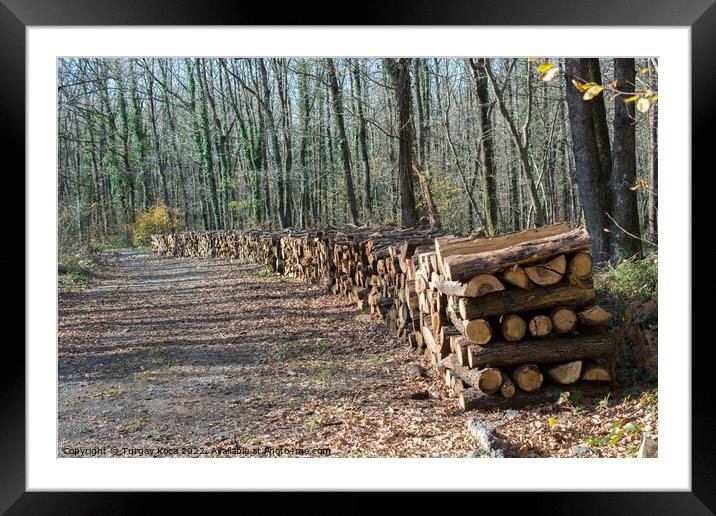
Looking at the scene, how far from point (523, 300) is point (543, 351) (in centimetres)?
41

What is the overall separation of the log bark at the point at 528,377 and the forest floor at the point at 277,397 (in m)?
0.17

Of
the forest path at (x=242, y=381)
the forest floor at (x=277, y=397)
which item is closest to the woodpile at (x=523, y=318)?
the forest floor at (x=277, y=397)

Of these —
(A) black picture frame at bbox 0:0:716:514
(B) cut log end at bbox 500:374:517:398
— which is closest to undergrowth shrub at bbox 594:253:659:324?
(B) cut log end at bbox 500:374:517:398

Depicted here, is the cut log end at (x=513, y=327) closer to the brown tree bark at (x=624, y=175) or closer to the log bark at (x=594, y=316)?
the log bark at (x=594, y=316)

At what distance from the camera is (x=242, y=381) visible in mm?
5531

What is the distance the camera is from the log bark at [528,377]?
166 inches

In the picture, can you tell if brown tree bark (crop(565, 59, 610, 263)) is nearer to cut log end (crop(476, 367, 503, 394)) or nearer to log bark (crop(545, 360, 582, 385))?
log bark (crop(545, 360, 582, 385))

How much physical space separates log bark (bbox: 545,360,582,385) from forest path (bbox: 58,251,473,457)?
0.78m

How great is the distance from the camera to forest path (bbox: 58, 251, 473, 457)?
13.8ft
